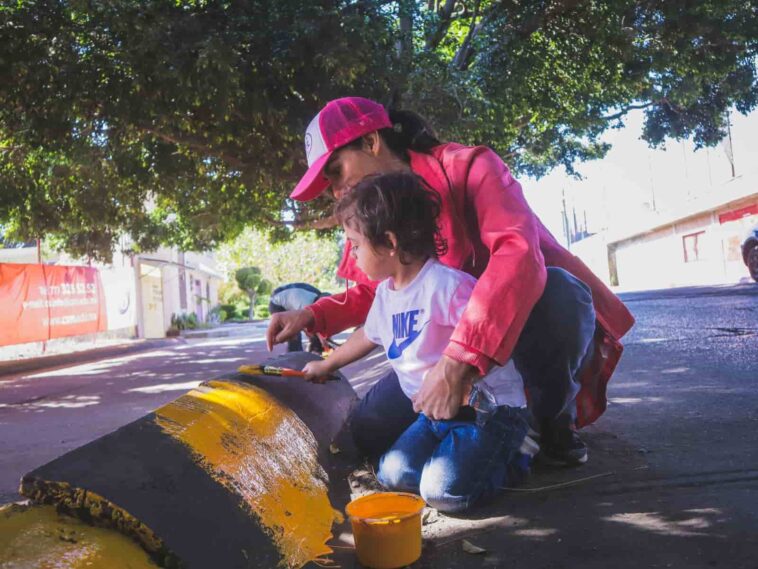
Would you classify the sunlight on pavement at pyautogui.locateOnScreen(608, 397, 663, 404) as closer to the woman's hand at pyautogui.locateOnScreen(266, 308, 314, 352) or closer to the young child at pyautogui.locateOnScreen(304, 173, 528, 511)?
the young child at pyautogui.locateOnScreen(304, 173, 528, 511)

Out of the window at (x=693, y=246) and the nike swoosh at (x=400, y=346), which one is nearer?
the nike swoosh at (x=400, y=346)

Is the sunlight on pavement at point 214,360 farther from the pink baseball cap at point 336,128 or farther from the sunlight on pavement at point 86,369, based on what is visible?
the pink baseball cap at point 336,128

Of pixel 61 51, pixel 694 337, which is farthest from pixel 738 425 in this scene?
pixel 61 51

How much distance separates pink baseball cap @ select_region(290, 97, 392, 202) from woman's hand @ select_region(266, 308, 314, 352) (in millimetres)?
611

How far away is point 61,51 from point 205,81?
194 centimetres

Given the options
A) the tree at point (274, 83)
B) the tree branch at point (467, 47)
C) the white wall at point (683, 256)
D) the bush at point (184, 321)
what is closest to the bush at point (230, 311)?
the bush at point (184, 321)

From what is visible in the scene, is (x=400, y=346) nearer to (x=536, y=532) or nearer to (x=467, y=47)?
(x=536, y=532)

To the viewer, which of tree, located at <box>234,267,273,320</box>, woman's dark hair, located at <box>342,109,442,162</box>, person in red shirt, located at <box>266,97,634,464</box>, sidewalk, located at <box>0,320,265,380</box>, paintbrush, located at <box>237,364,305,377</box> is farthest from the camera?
tree, located at <box>234,267,273,320</box>

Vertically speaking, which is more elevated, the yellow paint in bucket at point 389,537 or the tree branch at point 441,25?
the tree branch at point 441,25

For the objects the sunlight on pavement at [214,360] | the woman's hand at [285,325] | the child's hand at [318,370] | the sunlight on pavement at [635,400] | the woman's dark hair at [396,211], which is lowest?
the sunlight on pavement at [635,400]

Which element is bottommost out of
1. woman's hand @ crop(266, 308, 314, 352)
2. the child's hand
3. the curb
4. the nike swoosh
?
the curb

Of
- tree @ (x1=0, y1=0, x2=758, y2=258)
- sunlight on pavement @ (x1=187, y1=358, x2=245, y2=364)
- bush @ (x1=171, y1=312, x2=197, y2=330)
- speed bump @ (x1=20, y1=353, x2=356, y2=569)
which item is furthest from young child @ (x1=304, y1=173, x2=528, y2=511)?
bush @ (x1=171, y1=312, x2=197, y2=330)

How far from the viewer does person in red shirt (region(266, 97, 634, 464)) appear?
1.77 m

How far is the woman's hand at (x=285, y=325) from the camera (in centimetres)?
277
